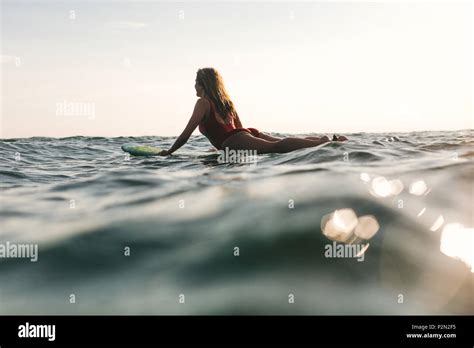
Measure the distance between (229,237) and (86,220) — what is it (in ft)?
5.38

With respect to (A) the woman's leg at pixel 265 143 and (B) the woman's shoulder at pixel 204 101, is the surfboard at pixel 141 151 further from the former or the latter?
(A) the woman's leg at pixel 265 143

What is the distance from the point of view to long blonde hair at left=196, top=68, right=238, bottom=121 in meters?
8.27

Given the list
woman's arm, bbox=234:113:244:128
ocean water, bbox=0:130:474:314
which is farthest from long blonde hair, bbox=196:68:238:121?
ocean water, bbox=0:130:474:314

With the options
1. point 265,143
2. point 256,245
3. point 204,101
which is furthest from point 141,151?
point 256,245

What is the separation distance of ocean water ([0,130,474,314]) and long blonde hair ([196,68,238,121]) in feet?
10.2

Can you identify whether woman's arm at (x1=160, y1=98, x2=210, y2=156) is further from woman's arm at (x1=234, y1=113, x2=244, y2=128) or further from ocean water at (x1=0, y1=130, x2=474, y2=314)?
ocean water at (x1=0, y1=130, x2=474, y2=314)

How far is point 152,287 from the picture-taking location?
9.51 ft

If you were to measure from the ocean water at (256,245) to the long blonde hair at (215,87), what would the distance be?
311 centimetres

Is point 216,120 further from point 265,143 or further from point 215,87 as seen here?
point 265,143

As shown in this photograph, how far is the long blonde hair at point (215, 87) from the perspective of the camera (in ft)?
27.1

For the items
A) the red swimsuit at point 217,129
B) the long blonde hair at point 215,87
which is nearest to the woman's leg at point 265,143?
the red swimsuit at point 217,129

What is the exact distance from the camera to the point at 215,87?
824 centimetres
